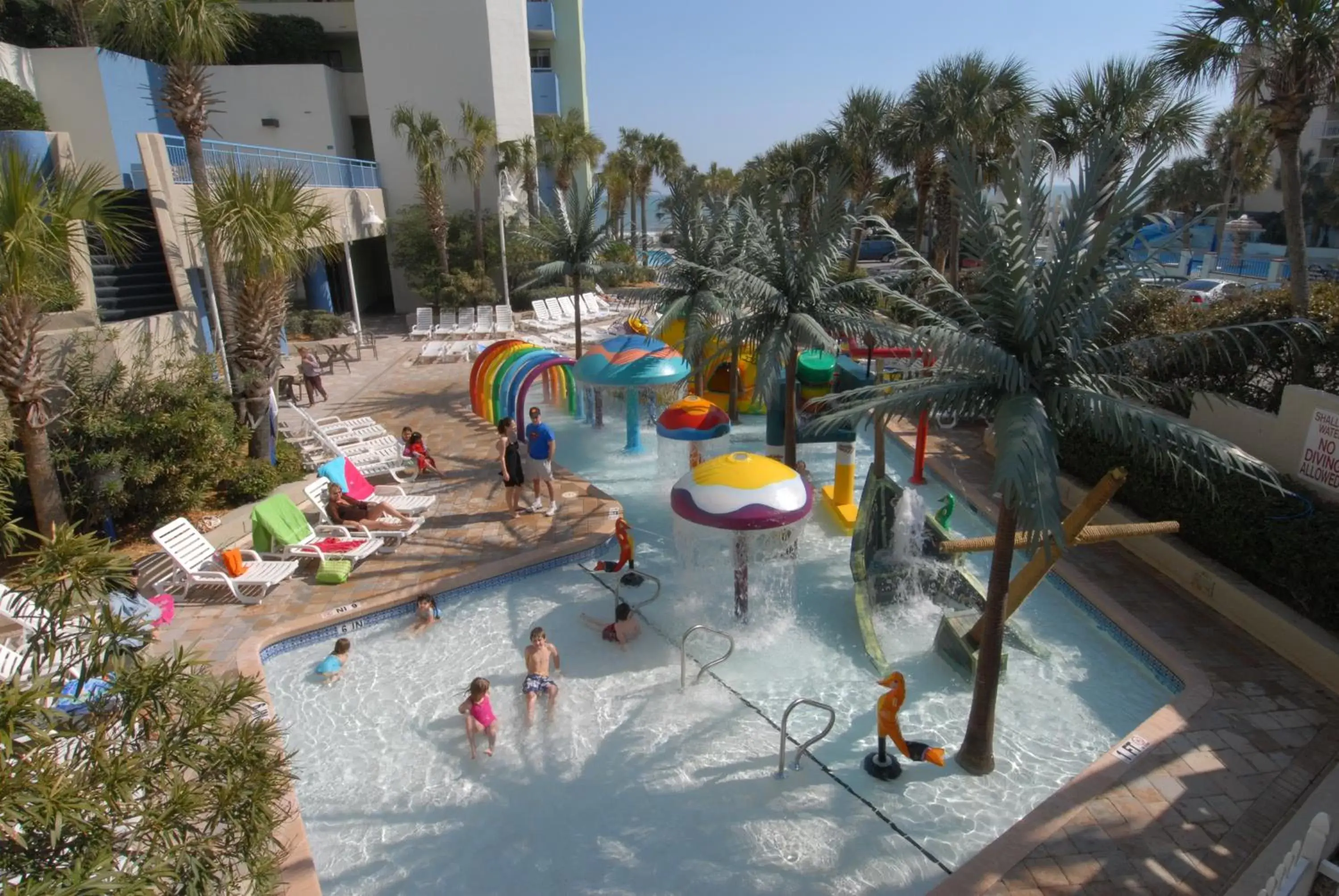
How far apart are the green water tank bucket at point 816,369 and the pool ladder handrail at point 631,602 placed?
6.47 meters

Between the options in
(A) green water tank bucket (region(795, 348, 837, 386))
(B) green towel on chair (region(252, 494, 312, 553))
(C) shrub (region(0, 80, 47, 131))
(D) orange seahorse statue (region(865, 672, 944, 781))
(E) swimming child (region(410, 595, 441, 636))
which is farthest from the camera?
(C) shrub (region(0, 80, 47, 131))

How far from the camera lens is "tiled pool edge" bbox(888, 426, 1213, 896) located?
5496 millimetres

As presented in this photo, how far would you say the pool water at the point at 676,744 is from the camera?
19.9 feet

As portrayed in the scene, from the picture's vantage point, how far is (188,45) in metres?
11.2

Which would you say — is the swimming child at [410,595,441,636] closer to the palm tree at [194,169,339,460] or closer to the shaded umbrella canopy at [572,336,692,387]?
the palm tree at [194,169,339,460]

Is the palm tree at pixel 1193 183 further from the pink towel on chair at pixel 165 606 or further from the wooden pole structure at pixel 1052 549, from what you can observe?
the pink towel on chair at pixel 165 606

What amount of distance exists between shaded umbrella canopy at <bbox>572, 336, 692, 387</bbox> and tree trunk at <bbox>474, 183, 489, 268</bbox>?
1666 centimetres

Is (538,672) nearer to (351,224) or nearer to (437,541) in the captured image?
(437,541)

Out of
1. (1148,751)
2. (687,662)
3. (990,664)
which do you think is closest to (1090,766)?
(1148,751)

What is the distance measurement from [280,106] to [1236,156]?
135ft

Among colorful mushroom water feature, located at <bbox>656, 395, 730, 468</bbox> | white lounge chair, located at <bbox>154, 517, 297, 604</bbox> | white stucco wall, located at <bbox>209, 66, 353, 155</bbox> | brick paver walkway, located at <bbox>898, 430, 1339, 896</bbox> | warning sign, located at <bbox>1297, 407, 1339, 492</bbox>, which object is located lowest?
brick paver walkway, located at <bbox>898, 430, 1339, 896</bbox>

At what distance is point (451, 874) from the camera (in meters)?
6.02

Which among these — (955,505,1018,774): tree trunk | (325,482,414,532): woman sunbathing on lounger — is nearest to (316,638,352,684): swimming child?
(325,482,414,532): woman sunbathing on lounger

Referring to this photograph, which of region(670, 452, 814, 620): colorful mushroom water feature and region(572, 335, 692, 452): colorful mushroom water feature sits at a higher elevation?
region(572, 335, 692, 452): colorful mushroom water feature
